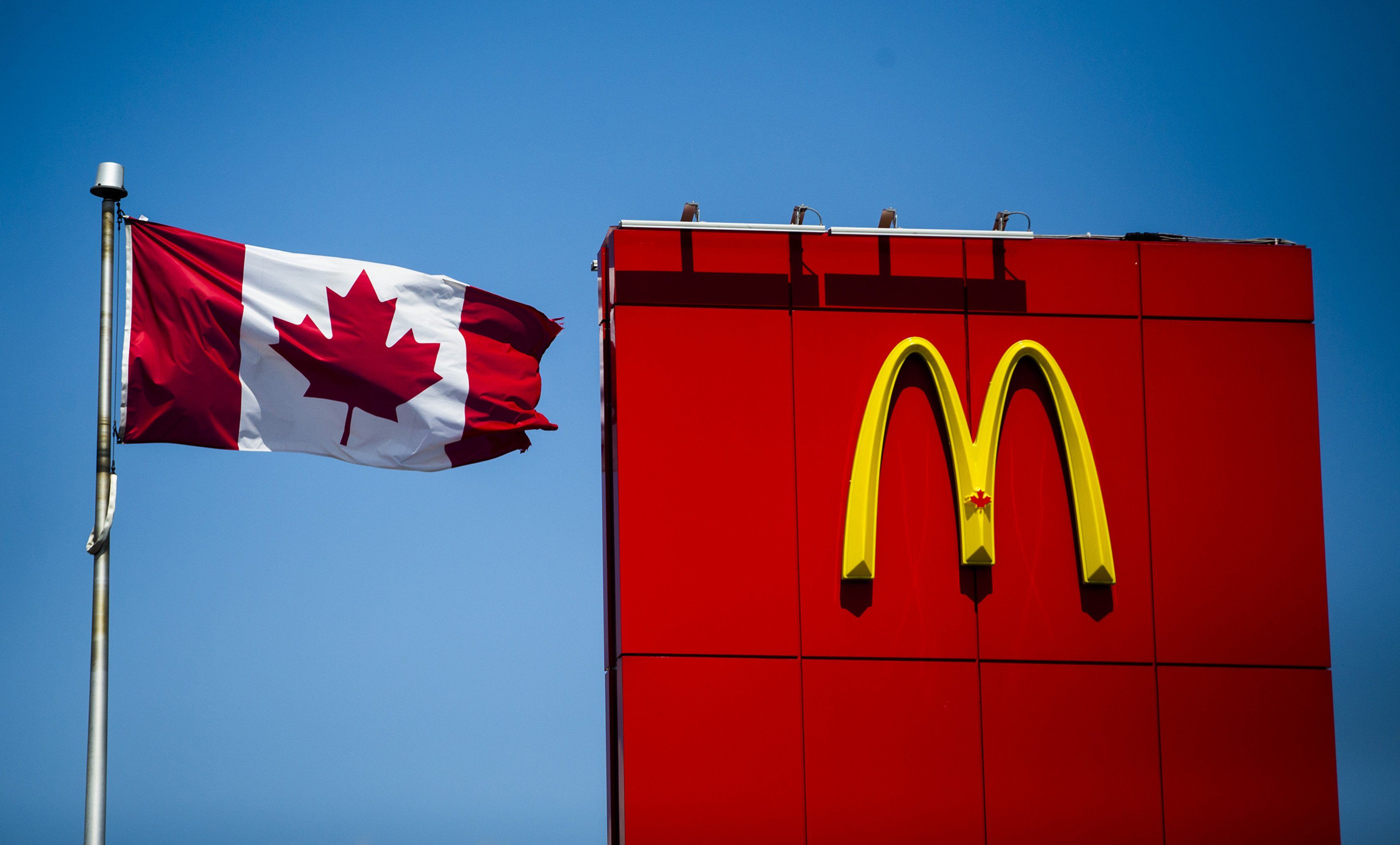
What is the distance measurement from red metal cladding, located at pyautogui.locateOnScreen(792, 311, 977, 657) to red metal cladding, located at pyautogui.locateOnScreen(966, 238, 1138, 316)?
1.72 ft

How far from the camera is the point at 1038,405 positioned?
15.9 metres

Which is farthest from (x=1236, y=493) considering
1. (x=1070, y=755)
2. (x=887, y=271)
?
(x=887, y=271)

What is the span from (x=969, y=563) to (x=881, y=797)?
229cm

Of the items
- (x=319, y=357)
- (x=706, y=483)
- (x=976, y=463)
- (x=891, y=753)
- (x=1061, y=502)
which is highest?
(x=319, y=357)

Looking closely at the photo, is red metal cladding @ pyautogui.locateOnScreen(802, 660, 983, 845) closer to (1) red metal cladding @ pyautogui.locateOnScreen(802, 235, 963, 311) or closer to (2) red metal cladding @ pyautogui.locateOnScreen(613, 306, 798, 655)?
(2) red metal cladding @ pyautogui.locateOnScreen(613, 306, 798, 655)

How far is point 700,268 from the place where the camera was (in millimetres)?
15484

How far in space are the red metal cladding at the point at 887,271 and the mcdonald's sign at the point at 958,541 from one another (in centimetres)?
3

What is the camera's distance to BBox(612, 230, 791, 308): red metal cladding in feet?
50.4

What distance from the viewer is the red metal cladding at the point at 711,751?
47.2 ft

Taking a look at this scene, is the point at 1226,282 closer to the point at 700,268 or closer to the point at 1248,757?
the point at 1248,757

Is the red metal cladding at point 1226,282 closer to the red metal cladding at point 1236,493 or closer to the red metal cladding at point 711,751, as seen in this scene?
the red metal cladding at point 1236,493

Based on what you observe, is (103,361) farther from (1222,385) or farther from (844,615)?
(1222,385)

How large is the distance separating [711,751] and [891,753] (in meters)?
1.66

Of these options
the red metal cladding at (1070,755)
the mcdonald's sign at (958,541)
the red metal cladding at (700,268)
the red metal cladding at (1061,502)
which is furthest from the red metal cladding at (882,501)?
the red metal cladding at (1070,755)
